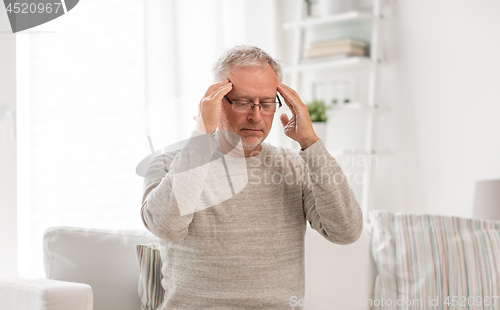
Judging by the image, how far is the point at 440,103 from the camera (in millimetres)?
2588

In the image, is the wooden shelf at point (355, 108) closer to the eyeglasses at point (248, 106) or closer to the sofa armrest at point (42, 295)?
the eyeglasses at point (248, 106)

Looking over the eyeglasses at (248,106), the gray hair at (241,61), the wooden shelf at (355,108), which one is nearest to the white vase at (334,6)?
the wooden shelf at (355,108)

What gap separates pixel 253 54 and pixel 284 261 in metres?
0.61

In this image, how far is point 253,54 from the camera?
1.46 metres

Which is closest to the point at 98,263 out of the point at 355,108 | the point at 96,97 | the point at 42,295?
the point at 42,295

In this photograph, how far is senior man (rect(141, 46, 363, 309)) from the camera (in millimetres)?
1326

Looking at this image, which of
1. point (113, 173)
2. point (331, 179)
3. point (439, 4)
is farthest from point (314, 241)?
point (439, 4)

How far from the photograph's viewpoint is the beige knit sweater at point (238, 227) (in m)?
1.30

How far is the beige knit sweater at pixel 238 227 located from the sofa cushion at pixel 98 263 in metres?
0.27

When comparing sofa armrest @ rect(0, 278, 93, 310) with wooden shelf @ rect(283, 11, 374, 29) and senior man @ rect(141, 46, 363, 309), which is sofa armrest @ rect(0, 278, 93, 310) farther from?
wooden shelf @ rect(283, 11, 374, 29)

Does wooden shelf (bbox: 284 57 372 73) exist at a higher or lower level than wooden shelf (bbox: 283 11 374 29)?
lower

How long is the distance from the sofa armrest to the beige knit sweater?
23cm

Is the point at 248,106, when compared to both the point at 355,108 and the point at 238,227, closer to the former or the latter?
the point at 238,227

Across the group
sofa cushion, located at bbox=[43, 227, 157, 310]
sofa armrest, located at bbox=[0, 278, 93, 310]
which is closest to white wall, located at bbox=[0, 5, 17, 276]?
sofa cushion, located at bbox=[43, 227, 157, 310]
